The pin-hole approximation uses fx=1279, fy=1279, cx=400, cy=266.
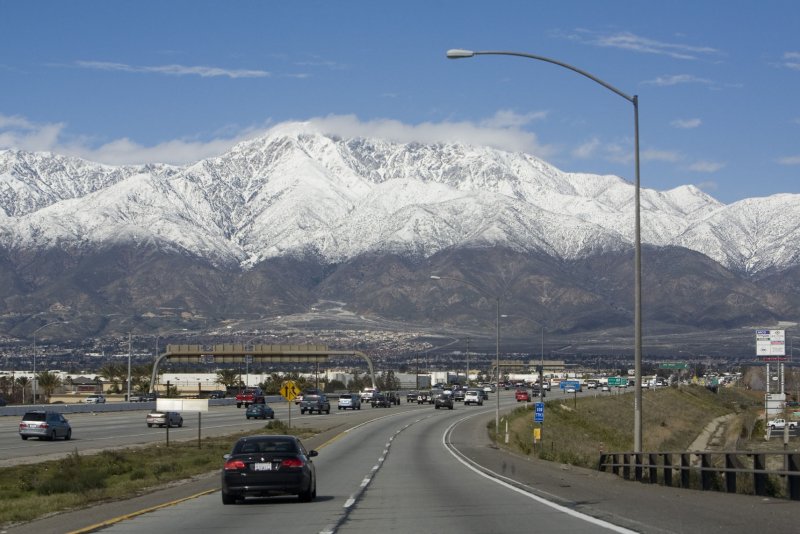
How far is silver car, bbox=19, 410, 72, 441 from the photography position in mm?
63250

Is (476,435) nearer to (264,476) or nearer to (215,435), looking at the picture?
(215,435)

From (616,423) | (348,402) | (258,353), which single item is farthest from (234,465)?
(258,353)

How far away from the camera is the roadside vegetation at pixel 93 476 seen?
96.0 feet

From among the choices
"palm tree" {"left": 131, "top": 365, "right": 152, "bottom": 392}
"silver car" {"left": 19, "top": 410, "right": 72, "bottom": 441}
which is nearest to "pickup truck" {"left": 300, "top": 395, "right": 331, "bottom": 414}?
"silver car" {"left": 19, "top": 410, "right": 72, "bottom": 441}

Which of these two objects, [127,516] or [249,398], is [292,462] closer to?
[127,516]

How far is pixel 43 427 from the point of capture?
63.2 meters

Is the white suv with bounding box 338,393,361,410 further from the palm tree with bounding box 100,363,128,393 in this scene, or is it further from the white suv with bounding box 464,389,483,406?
the palm tree with bounding box 100,363,128,393

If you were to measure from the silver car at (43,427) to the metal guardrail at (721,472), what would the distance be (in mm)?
34027

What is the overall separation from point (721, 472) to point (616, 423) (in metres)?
89.5

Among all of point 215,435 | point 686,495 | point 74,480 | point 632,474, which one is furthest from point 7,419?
point 686,495

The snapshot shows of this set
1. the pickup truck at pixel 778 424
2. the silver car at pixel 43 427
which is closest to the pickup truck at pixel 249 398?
the pickup truck at pixel 778 424

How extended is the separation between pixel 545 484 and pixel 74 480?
13.3 meters

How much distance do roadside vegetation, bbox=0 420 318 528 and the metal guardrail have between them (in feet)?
44.1

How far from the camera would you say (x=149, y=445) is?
5909 cm
